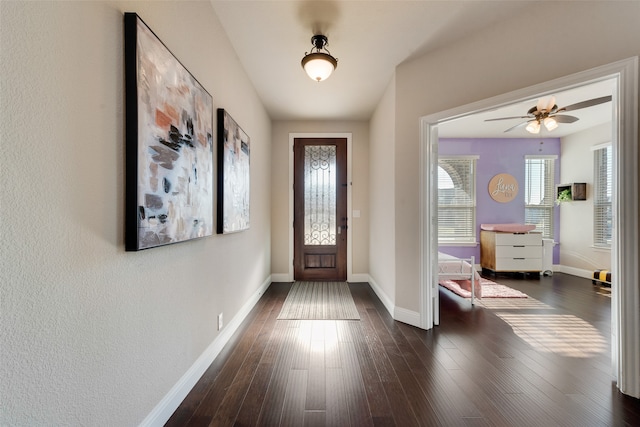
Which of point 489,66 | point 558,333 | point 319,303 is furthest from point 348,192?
point 558,333

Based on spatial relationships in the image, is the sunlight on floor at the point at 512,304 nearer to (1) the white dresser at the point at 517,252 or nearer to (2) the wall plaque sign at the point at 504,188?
(1) the white dresser at the point at 517,252

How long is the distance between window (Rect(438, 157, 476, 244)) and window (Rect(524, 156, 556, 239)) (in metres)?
1.08

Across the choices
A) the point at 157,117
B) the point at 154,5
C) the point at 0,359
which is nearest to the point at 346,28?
the point at 154,5

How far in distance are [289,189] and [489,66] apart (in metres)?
2.99

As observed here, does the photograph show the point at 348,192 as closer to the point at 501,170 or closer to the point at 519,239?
the point at 519,239

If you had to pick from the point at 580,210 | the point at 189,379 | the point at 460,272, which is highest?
the point at 580,210

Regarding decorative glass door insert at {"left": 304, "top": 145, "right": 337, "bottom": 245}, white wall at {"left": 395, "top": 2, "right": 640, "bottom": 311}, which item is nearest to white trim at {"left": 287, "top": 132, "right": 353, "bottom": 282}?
decorative glass door insert at {"left": 304, "top": 145, "right": 337, "bottom": 245}

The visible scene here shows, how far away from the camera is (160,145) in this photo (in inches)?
49.8

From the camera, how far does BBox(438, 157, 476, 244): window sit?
209 inches

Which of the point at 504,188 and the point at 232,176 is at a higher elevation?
the point at 504,188

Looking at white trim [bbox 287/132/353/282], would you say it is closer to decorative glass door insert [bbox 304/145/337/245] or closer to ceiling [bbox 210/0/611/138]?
→ decorative glass door insert [bbox 304/145/337/245]

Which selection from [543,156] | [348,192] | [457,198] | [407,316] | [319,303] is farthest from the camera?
[457,198]

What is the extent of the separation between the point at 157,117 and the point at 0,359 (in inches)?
39.2

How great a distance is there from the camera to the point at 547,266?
4859mm
